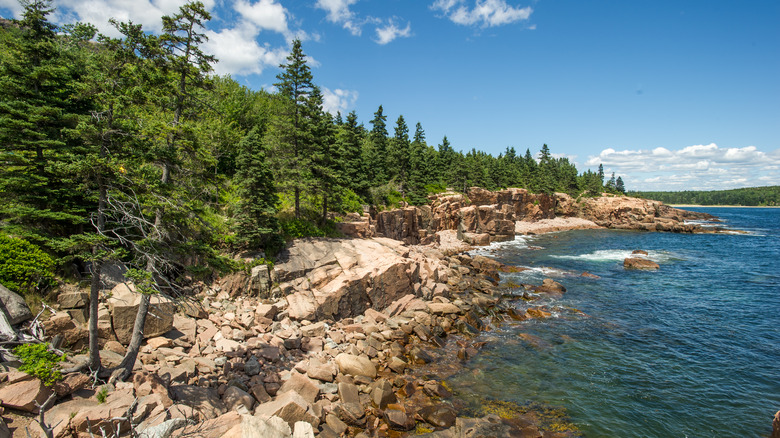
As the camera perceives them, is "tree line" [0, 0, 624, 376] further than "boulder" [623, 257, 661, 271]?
No

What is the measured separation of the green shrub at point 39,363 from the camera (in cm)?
946

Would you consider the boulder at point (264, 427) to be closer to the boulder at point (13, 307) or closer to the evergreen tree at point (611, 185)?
the boulder at point (13, 307)

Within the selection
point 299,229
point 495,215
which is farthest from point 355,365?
point 495,215

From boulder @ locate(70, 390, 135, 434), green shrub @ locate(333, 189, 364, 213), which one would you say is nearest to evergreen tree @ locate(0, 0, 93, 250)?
boulder @ locate(70, 390, 135, 434)

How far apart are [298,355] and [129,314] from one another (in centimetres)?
800

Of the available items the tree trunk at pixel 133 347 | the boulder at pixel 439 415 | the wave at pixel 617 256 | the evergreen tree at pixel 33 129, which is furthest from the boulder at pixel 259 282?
the wave at pixel 617 256

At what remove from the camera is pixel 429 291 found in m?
27.1

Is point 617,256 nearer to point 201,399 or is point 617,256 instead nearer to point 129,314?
point 201,399

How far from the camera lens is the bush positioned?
1253 centimetres

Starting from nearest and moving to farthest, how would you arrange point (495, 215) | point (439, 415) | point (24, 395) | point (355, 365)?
point (24, 395) < point (439, 415) < point (355, 365) < point (495, 215)

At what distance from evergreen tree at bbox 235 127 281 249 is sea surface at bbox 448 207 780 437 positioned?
16.2 metres

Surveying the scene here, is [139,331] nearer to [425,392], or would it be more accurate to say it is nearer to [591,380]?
[425,392]

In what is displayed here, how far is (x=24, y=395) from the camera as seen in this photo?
9.22 meters

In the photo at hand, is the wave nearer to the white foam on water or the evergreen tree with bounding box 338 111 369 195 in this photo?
the white foam on water
